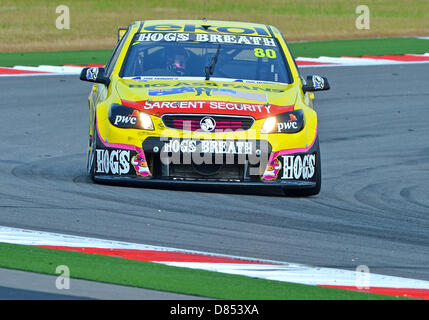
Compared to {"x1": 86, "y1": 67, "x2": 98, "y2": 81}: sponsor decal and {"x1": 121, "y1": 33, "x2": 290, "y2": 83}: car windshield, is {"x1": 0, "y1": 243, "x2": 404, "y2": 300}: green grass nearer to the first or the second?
{"x1": 86, "y1": 67, "x2": 98, "y2": 81}: sponsor decal

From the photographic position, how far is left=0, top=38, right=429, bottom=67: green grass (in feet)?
65.4

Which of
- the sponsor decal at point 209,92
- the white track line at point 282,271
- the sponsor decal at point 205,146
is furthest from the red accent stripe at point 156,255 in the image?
the sponsor decal at point 209,92

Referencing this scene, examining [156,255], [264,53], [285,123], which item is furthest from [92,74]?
[156,255]

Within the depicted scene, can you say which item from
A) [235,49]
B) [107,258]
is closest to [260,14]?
[235,49]

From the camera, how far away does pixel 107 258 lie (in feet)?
22.4

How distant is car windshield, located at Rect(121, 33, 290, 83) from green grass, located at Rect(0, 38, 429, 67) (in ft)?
30.6

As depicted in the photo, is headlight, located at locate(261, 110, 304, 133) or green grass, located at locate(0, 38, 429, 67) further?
green grass, located at locate(0, 38, 429, 67)

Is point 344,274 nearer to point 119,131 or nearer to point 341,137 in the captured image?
point 119,131

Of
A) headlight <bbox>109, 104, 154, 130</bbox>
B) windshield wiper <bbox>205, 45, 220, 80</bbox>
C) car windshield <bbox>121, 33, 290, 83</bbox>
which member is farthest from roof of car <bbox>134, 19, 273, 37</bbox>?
headlight <bbox>109, 104, 154, 130</bbox>

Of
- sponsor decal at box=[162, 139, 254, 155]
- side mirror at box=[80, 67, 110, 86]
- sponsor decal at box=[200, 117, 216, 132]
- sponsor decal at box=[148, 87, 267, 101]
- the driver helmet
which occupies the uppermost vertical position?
the driver helmet

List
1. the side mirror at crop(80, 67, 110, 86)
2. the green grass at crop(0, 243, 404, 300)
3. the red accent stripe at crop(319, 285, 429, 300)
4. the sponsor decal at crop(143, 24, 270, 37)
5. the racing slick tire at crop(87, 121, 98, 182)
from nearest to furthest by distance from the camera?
the green grass at crop(0, 243, 404, 300) → the red accent stripe at crop(319, 285, 429, 300) → the racing slick tire at crop(87, 121, 98, 182) → the side mirror at crop(80, 67, 110, 86) → the sponsor decal at crop(143, 24, 270, 37)

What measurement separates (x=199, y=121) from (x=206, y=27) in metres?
1.90
